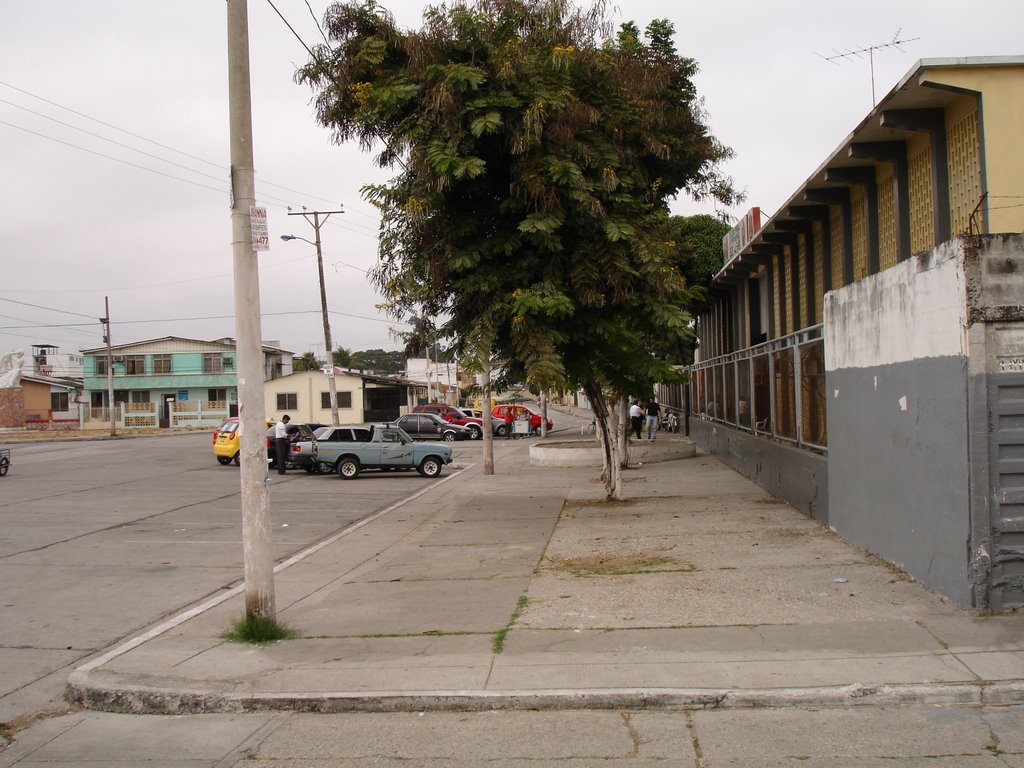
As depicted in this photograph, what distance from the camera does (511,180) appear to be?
12.9 metres

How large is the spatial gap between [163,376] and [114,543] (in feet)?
199

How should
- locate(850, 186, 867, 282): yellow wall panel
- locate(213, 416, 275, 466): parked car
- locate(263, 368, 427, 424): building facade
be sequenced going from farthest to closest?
locate(263, 368, 427, 424): building facade → locate(213, 416, 275, 466): parked car → locate(850, 186, 867, 282): yellow wall panel

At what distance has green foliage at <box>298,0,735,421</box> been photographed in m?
12.2

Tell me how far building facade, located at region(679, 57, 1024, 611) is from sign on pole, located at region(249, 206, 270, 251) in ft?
19.2

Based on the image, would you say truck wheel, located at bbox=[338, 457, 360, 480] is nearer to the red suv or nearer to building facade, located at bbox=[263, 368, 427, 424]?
the red suv

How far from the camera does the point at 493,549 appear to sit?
1252 centimetres

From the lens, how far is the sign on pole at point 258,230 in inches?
313

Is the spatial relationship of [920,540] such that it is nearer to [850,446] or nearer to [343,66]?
[850,446]

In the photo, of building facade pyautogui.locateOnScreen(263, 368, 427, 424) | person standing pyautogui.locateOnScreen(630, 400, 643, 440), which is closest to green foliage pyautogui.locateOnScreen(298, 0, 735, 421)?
person standing pyautogui.locateOnScreen(630, 400, 643, 440)

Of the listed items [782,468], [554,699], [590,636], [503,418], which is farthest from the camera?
[503,418]

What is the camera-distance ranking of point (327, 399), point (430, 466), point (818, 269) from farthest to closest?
point (327, 399)
point (430, 466)
point (818, 269)

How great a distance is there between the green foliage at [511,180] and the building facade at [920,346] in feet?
9.14

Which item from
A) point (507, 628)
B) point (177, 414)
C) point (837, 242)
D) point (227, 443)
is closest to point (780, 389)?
point (837, 242)

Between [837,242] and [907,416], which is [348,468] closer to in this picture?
[837,242]
